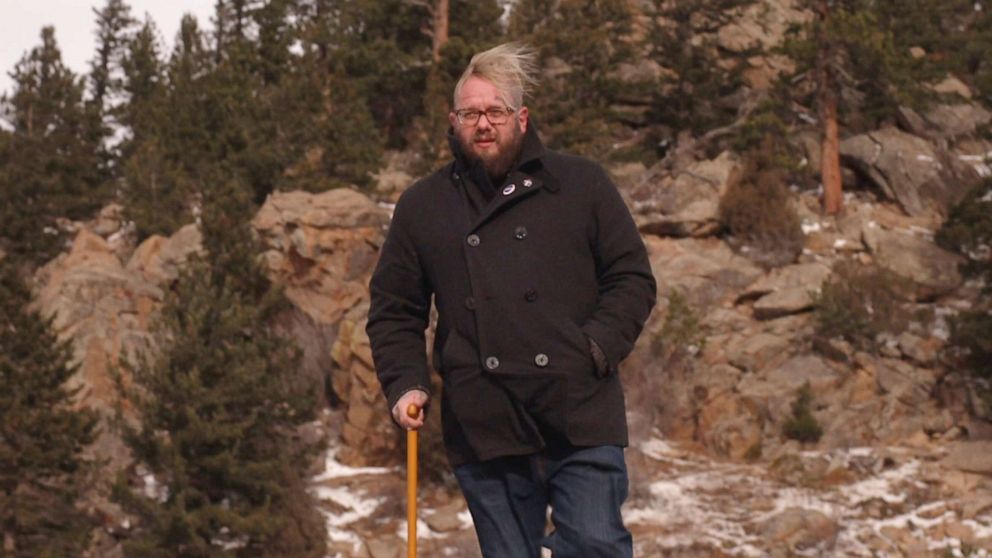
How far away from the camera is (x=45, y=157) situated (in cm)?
3491

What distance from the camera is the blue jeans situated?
3760mm

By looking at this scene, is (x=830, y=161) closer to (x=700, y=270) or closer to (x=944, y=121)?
(x=700, y=270)

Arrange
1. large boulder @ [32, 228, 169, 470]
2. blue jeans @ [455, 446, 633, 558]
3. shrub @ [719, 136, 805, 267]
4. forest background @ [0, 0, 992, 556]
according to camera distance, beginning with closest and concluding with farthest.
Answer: blue jeans @ [455, 446, 633, 558] < forest background @ [0, 0, 992, 556] < large boulder @ [32, 228, 169, 470] < shrub @ [719, 136, 805, 267]

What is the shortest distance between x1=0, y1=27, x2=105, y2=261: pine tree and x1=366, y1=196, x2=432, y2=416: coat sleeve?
30386 millimetres

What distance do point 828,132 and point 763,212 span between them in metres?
2.94

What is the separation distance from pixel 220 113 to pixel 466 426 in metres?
27.7

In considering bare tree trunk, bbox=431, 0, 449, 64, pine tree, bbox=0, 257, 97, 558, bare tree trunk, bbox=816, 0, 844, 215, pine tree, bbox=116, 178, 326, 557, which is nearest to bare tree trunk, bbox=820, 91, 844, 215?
bare tree trunk, bbox=816, 0, 844, 215

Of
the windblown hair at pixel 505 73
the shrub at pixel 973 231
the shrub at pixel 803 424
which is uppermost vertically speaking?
the windblown hair at pixel 505 73

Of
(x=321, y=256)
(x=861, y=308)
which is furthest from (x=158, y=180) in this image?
(x=861, y=308)

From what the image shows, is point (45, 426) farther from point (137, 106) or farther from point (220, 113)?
point (137, 106)

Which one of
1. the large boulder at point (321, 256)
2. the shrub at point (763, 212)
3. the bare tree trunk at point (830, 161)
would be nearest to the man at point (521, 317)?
the large boulder at point (321, 256)

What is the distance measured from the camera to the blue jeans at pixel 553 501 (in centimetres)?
376

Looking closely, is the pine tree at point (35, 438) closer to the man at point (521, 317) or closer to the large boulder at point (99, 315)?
the large boulder at point (99, 315)

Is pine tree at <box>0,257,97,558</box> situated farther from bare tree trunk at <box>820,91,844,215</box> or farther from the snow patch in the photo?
bare tree trunk at <box>820,91,844,215</box>
